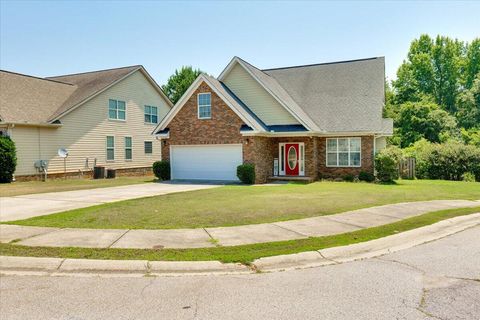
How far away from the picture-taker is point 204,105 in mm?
22781

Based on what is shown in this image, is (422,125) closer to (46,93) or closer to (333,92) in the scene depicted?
(333,92)

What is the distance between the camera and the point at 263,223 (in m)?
9.08

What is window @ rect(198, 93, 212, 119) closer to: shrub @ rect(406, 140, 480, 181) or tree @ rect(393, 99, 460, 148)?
shrub @ rect(406, 140, 480, 181)

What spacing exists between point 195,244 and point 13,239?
382 cm

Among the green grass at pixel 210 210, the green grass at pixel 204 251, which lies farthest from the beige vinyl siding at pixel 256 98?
the green grass at pixel 204 251

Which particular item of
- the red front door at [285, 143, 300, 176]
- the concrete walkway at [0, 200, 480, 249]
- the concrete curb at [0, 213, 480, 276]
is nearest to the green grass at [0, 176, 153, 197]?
the concrete walkway at [0, 200, 480, 249]

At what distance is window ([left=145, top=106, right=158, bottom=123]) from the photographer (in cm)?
3300

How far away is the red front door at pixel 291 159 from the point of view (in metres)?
23.2

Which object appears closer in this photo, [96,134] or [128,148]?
[96,134]

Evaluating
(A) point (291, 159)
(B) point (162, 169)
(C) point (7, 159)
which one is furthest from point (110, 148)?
(A) point (291, 159)

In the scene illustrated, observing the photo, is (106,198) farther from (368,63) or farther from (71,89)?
(368,63)

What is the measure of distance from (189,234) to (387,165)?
52.1 feet

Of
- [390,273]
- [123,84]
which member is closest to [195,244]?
[390,273]

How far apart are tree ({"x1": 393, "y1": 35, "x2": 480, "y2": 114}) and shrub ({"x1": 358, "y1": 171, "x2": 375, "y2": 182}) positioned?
4170 cm
